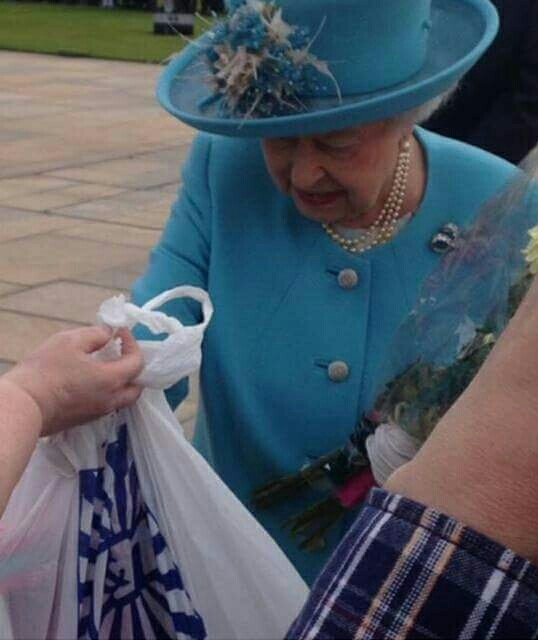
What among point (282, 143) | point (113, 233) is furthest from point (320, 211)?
point (113, 233)

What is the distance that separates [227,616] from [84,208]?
705 centimetres

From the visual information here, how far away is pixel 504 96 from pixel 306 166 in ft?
6.44

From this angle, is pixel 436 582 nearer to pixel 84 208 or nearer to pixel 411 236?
pixel 411 236

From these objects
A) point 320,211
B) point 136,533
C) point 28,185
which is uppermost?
point 320,211

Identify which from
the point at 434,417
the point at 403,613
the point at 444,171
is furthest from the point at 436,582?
the point at 444,171

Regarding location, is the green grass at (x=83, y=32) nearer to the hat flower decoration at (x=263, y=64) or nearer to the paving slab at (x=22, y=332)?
the paving slab at (x=22, y=332)

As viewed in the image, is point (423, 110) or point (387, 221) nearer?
point (423, 110)

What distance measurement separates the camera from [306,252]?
239cm

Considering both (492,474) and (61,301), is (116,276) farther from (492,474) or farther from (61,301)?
(492,474)

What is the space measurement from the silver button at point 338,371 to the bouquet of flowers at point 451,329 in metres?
0.29

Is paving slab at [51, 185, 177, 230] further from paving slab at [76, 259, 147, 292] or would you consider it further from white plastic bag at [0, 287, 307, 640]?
white plastic bag at [0, 287, 307, 640]

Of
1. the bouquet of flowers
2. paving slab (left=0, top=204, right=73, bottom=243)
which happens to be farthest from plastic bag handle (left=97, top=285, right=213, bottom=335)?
paving slab (left=0, top=204, right=73, bottom=243)

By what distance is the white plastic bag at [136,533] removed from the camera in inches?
Answer: 86.9

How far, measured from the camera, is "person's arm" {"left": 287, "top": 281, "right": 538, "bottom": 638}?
0.95 meters
